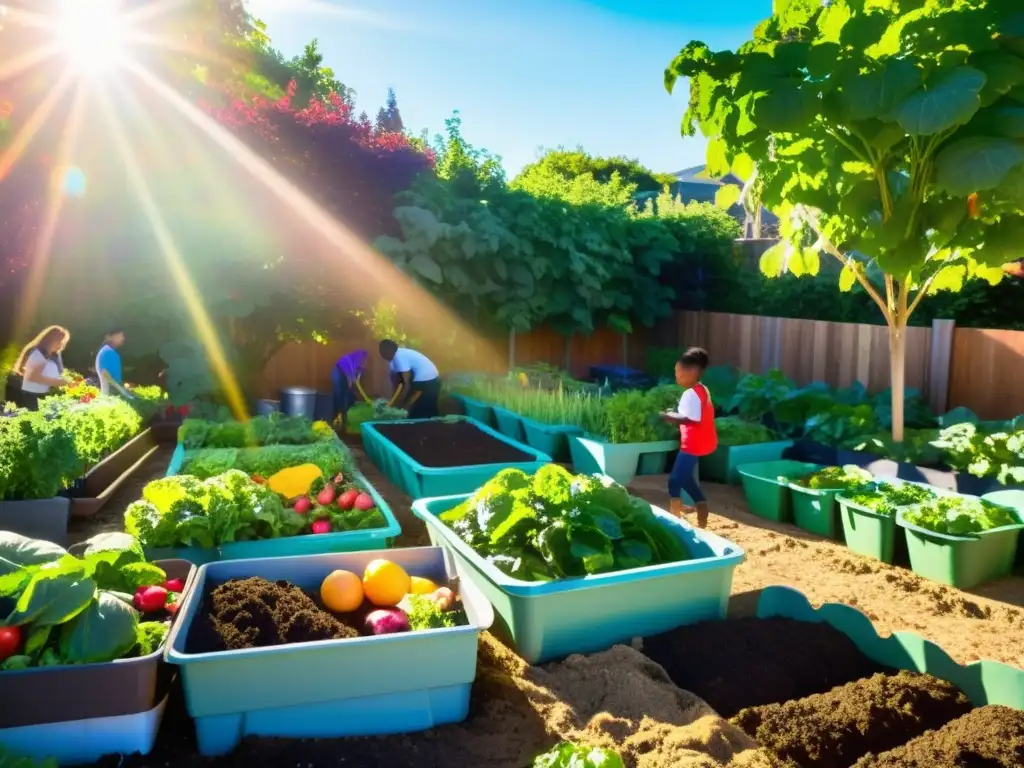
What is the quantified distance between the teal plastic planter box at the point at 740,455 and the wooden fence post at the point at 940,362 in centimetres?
217

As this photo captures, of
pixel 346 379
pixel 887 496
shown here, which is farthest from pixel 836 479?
pixel 346 379

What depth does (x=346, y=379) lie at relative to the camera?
966cm

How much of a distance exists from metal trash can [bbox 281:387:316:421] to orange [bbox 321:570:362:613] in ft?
21.4

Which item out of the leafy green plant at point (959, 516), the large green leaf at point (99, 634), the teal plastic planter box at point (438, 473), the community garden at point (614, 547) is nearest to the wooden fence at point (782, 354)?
the community garden at point (614, 547)

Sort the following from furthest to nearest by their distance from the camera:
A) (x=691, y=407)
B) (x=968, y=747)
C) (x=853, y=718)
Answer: (x=691, y=407)
(x=853, y=718)
(x=968, y=747)

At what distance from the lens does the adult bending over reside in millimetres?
9195

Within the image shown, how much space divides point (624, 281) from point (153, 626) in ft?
35.0

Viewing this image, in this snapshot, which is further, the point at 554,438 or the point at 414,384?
the point at 414,384

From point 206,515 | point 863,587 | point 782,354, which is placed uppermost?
point 782,354

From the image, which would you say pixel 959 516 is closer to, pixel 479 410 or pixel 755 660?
pixel 755 660

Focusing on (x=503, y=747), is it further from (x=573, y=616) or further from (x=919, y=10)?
(x=919, y=10)

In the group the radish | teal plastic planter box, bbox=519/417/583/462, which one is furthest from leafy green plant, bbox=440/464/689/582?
teal plastic planter box, bbox=519/417/583/462

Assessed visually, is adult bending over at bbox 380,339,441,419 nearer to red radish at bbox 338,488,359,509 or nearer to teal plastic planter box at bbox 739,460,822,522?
teal plastic planter box at bbox 739,460,822,522

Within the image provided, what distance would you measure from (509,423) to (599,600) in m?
5.46
